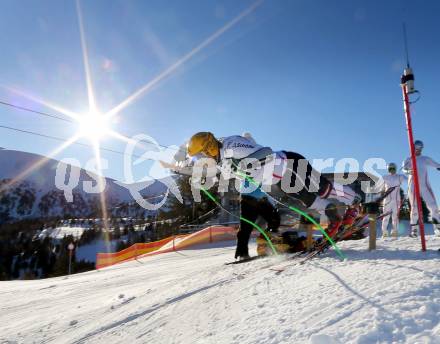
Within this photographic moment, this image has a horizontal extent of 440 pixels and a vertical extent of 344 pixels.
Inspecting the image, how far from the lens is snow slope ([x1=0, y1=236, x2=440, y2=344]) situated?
Result: 2.49m

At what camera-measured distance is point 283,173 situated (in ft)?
18.4

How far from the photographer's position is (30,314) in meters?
5.04

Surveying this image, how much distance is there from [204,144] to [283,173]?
4.58 ft

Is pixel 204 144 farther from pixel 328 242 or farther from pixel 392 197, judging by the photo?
pixel 392 197

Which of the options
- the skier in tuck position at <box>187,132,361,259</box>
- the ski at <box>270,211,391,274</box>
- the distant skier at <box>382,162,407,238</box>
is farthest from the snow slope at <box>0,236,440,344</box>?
the distant skier at <box>382,162,407,238</box>

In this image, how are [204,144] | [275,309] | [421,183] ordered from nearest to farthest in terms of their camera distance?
1. [275,309]
2. [204,144]
3. [421,183]

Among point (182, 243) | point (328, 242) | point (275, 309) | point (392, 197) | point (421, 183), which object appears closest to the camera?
point (275, 309)

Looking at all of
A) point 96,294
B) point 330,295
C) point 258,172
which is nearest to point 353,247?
point 258,172

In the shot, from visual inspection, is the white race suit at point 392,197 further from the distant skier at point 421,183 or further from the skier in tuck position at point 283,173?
the skier in tuck position at point 283,173

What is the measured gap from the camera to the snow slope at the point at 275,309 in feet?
8.17

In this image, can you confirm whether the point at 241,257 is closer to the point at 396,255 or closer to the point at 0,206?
the point at 396,255

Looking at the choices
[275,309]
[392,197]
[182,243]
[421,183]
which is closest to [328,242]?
[275,309]

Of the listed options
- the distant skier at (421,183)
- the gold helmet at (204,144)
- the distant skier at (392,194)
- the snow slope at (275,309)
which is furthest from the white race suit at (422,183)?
the gold helmet at (204,144)

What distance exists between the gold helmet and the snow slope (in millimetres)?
1981
